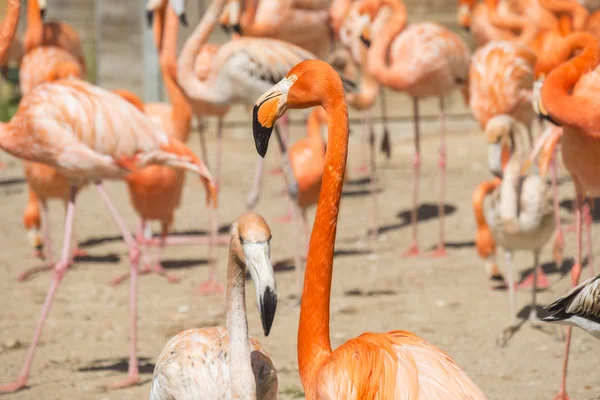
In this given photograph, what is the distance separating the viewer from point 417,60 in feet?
21.8

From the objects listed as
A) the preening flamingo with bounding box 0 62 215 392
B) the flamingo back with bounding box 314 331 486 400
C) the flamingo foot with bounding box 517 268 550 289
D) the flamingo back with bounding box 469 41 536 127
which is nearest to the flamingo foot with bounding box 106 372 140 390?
the preening flamingo with bounding box 0 62 215 392

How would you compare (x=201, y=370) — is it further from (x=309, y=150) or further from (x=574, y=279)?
(x=309, y=150)

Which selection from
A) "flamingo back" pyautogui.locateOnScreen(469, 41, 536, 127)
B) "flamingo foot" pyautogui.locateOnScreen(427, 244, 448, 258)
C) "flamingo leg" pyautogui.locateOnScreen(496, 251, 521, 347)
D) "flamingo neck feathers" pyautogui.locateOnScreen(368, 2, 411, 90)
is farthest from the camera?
"flamingo neck feathers" pyautogui.locateOnScreen(368, 2, 411, 90)

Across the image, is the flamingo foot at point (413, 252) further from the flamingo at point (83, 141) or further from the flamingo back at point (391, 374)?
the flamingo back at point (391, 374)

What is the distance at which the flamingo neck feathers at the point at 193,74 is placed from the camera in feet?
18.7

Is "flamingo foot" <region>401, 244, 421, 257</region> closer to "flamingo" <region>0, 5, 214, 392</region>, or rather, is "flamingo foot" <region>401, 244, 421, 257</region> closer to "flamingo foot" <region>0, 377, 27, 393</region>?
"flamingo" <region>0, 5, 214, 392</region>

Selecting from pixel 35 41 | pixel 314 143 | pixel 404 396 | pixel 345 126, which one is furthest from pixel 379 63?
pixel 404 396

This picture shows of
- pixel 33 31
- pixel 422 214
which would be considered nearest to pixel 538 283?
pixel 422 214

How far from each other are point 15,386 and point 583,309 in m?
2.41

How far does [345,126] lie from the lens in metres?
2.81

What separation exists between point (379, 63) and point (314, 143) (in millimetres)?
969

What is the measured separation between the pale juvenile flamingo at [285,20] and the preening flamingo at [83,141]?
2.78m

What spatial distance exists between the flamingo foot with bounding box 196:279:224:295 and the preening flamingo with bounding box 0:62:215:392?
1200mm

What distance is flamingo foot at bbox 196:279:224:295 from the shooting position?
221 inches
